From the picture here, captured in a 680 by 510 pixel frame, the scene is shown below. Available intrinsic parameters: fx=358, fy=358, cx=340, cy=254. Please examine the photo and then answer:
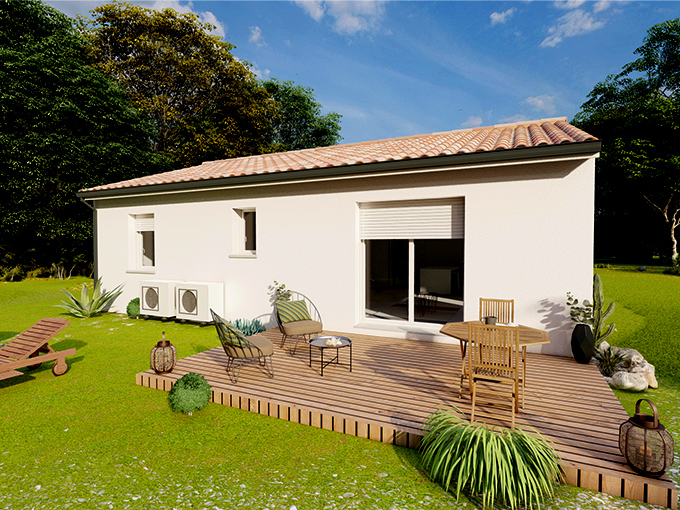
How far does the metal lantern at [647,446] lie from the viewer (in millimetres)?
2986

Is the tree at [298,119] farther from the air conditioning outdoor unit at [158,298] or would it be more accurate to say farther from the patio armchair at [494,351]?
the patio armchair at [494,351]

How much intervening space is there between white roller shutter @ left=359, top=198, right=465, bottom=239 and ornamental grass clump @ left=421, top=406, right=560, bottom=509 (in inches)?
176

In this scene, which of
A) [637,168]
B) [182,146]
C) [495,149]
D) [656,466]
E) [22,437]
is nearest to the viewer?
[656,466]

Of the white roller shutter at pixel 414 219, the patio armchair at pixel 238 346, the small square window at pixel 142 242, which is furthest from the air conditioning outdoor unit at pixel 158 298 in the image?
the white roller shutter at pixel 414 219

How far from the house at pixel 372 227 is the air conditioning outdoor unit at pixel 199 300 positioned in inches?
1.4

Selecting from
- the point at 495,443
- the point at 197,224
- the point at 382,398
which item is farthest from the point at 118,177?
the point at 495,443

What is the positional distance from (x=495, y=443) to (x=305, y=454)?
6.16ft

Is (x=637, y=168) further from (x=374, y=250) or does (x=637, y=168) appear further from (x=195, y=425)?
(x=195, y=425)

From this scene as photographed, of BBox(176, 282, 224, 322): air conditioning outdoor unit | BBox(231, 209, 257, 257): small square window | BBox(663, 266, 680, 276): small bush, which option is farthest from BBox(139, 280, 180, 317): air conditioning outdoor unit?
BBox(663, 266, 680, 276): small bush

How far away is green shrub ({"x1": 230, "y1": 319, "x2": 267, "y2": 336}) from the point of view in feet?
27.9

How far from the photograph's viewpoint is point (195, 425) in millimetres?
4402

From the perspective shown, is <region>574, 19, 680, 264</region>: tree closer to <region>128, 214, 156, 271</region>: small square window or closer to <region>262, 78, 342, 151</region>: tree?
<region>262, 78, 342, 151</region>: tree

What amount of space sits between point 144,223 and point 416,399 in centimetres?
1030

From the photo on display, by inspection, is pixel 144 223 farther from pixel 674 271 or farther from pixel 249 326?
pixel 674 271
